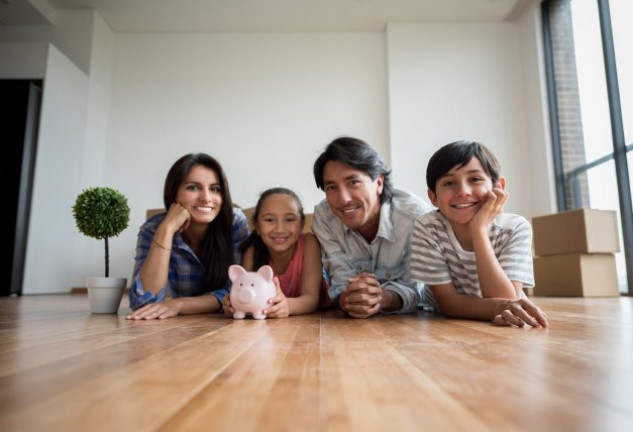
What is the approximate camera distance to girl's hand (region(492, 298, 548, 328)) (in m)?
0.93

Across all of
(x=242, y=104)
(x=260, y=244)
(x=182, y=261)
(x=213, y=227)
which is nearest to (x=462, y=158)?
(x=260, y=244)

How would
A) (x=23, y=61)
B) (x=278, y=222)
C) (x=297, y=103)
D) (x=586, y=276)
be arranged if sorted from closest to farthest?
(x=278, y=222) < (x=586, y=276) < (x=23, y=61) < (x=297, y=103)

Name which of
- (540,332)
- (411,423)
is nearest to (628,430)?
(411,423)

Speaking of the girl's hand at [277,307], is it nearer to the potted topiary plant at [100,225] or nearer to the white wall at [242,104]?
the potted topiary plant at [100,225]

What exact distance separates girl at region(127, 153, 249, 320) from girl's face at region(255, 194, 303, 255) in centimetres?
15

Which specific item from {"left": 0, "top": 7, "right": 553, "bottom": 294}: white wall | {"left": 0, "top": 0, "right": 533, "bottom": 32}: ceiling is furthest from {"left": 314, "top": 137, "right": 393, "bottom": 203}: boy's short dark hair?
{"left": 0, "top": 0, "right": 533, "bottom": 32}: ceiling

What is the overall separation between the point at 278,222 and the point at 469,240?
1.95 feet

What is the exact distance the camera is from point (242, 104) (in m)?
4.44

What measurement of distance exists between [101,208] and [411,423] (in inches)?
55.4

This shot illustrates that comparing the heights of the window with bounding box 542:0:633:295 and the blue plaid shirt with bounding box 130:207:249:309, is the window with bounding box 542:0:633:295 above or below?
above

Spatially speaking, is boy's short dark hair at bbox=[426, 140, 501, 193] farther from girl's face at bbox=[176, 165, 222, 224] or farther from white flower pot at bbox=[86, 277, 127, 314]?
white flower pot at bbox=[86, 277, 127, 314]

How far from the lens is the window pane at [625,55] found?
9.92 feet

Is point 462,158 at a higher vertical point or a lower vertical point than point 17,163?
lower

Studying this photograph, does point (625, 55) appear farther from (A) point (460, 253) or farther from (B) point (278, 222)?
(B) point (278, 222)
